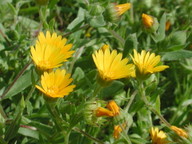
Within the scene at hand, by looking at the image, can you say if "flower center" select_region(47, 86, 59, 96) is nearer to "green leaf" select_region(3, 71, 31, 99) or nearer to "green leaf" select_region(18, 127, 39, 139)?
"green leaf" select_region(18, 127, 39, 139)

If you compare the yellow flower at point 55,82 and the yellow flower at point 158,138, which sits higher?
the yellow flower at point 55,82

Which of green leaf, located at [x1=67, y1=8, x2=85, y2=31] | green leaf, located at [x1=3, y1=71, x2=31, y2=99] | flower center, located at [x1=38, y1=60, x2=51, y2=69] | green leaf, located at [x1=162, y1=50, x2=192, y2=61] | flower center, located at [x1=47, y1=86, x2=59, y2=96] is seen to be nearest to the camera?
flower center, located at [x1=47, y1=86, x2=59, y2=96]

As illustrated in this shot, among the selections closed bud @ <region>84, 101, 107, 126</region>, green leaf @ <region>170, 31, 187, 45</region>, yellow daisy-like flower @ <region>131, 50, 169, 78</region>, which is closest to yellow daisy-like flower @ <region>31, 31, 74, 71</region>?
closed bud @ <region>84, 101, 107, 126</region>

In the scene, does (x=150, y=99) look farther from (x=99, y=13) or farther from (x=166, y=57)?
(x=99, y=13)

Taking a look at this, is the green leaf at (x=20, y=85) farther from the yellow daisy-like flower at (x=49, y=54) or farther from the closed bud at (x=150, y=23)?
the closed bud at (x=150, y=23)

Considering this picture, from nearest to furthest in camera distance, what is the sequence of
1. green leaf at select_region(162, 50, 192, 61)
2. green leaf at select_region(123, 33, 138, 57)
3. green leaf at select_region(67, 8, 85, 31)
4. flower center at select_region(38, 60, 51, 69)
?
flower center at select_region(38, 60, 51, 69)
green leaf at select_region(123, 33, 138, 57)
green leaf at select_region(162, 50, 192, 61)
green leaf at select_region(67, 8, 85, 31)

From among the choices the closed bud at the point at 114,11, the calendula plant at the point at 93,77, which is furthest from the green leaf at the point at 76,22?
the closed bud at the point at 114,11

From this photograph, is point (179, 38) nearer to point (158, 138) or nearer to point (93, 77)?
point (93, 77)

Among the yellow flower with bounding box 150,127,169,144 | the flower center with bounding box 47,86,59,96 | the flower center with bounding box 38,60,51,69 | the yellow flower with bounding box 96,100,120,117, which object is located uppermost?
the flower center with bounding box 38,60,51,69

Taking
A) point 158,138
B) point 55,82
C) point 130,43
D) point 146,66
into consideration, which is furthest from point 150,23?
point 55,82

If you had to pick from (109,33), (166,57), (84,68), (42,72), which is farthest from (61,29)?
(42,72)
